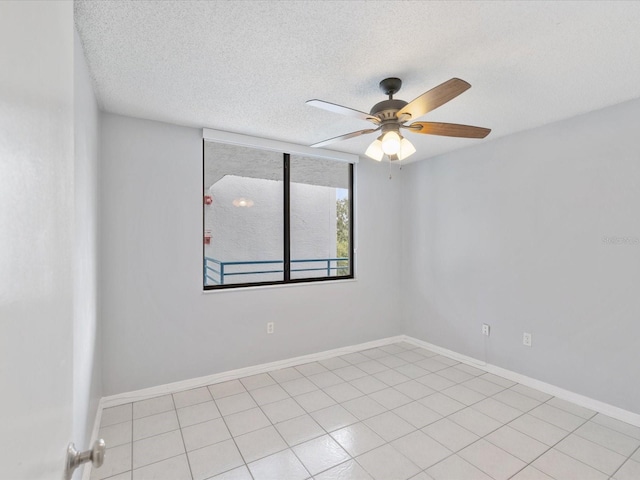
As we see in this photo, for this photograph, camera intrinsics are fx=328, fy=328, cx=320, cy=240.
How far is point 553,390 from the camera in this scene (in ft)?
9.34

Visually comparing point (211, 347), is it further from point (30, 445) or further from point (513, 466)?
→ point (30, 445)

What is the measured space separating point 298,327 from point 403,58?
2693 mm

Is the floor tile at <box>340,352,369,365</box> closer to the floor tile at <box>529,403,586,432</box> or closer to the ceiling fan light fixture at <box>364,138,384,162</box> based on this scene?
the floor tile at <box>529,403,586,432</box>

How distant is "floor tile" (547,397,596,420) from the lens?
99.4 inches

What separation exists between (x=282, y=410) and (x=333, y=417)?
41 cm

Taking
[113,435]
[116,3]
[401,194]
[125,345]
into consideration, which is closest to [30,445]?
[116,3]

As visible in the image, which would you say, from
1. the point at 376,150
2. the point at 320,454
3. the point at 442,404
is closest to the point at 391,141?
the point at 376,150

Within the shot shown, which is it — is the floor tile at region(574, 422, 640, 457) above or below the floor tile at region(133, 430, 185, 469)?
above

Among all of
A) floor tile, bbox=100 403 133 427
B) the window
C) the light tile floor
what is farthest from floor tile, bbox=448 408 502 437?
floor tile, bbox=100 403 133 427

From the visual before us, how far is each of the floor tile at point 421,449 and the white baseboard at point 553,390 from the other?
4.66 ft

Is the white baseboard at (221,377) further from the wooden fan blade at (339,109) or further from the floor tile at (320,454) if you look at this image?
the wooden fan blade at (339,109)

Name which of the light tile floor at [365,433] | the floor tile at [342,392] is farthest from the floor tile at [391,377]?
the floor tile at [342,392]

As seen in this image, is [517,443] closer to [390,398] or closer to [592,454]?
[592,454]

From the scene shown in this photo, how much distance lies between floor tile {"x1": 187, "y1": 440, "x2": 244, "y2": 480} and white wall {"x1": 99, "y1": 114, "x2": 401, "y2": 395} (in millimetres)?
998
